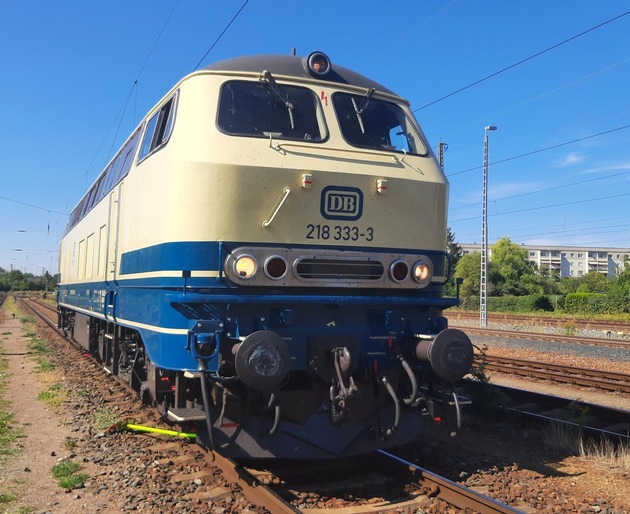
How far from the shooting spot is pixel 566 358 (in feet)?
55.1

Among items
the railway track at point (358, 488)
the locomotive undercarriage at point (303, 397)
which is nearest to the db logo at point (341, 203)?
the locomotive undercarriage at point (303, 397)

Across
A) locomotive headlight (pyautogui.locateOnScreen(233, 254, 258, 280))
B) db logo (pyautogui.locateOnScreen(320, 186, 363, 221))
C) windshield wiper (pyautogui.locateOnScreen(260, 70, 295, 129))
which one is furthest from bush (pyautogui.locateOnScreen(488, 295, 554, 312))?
locomotive headlight (pyautogui.locateOnScreen(233, 254, 258, 280))

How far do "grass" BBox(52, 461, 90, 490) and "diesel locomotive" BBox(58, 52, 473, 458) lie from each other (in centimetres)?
99

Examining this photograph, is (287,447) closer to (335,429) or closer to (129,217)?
(335,429)

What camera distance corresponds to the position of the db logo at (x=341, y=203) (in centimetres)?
551

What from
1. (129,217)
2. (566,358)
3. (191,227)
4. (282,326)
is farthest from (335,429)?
(566,358)

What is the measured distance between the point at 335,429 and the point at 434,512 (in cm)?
107

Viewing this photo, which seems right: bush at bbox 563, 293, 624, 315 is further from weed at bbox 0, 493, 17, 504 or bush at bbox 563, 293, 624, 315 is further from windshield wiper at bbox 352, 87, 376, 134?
weed at bbox 0, 493, 17, 504

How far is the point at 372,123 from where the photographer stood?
248 inches

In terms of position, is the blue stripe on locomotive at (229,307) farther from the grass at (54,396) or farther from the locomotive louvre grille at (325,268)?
the grass at (54,396)

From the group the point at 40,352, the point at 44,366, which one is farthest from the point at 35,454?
the point at 40,352

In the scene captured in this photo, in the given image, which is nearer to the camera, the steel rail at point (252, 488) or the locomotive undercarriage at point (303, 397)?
the steel rail at point (252, 488)

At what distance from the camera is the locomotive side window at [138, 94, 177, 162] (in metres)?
5.93

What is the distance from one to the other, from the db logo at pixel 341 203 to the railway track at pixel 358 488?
2.40m
